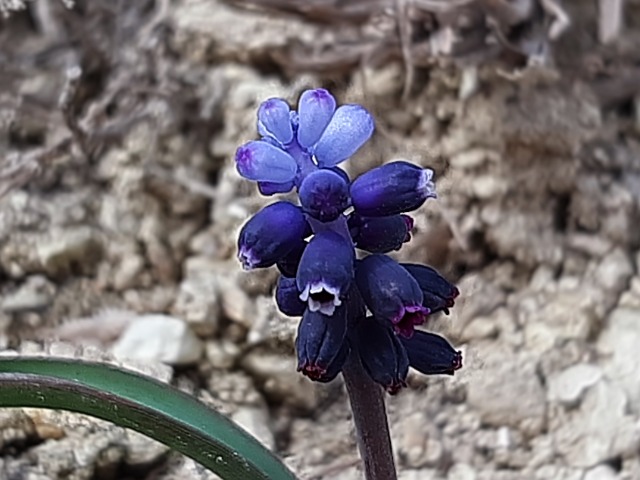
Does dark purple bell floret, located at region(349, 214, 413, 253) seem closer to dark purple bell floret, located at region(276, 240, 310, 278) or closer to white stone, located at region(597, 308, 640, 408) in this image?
dark purple bell floret, located at region(276, 240, 310, 278)

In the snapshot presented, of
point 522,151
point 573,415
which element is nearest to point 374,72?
point 522,151

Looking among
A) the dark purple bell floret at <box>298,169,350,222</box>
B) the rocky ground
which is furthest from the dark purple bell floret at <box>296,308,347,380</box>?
the rocky ground

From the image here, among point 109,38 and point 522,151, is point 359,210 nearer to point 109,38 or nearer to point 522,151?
point 522,151

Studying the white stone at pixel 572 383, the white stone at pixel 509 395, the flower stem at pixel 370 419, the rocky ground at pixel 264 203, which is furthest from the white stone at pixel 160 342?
the flower stem at pixel 370 419

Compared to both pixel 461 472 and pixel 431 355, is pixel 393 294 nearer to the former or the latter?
pixel 431 355

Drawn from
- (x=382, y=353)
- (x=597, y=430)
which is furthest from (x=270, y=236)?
(x=597, y=430)

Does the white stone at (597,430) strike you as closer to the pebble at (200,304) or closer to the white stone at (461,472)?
the white stone at (461,472)
